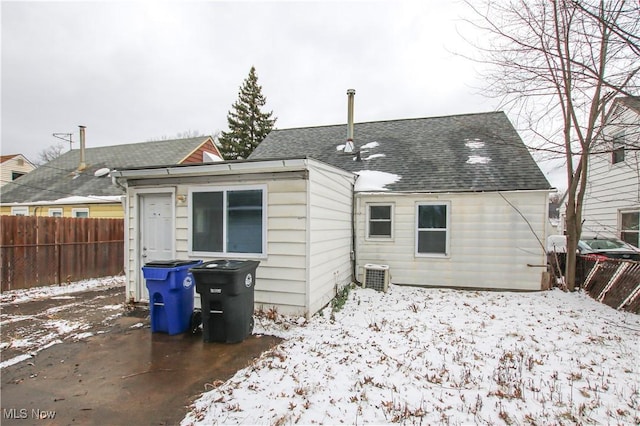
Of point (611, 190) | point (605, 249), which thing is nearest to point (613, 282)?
point (605, 249)

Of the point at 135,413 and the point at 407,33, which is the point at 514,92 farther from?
the point at 135,413

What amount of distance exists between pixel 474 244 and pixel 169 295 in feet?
23.7

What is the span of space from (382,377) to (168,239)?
4.89m

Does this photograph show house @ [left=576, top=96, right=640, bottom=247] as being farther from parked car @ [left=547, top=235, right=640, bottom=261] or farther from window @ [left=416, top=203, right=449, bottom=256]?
window @ [left=416, top=203, right=449, bottom=256]

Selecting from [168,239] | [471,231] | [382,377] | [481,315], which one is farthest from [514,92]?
[168,239]

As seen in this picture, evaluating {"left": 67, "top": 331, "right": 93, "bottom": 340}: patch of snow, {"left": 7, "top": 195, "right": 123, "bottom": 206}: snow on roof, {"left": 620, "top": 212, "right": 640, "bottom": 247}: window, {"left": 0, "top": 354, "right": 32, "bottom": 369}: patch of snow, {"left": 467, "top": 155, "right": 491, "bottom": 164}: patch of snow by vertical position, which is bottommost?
{"left": 67, "top": 331, "right": 93, "bottom": 340}: patch of snow

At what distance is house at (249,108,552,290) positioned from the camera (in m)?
7.57

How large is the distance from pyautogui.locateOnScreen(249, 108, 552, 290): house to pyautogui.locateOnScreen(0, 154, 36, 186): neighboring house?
3269 centimetres

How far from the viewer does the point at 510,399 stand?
9.56 ft

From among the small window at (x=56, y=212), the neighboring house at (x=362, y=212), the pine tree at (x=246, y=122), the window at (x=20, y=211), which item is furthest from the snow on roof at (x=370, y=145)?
the pine tree at (x=246, y=122)

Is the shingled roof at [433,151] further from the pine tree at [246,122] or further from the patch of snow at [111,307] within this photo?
the pine tree at [246,122]

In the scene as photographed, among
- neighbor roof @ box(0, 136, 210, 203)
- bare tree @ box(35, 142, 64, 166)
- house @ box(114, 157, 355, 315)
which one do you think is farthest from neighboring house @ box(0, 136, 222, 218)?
bare tree @ box(35, 142, 64, 166)

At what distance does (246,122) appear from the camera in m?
26.6

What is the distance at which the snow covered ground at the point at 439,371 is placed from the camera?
8.87ft
